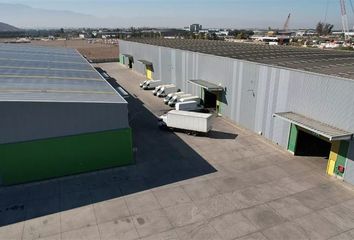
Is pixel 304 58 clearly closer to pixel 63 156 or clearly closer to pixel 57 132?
pixel 57 132

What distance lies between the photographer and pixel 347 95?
778 inches

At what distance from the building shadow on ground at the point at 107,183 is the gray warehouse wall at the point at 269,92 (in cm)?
820

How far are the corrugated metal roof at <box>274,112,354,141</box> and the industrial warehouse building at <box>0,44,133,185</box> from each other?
13271mm

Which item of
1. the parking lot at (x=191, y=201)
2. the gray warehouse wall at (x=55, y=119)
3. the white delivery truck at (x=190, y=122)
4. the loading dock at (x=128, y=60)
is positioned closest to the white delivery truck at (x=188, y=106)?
the white delivery truck at (x=190, y=122)

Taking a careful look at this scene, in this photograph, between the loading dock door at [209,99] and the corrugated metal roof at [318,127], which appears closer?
the corrugated metal roof at [318,127]

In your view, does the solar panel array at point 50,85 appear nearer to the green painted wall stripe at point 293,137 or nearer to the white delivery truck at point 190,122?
the white delivery truck at point 190,122

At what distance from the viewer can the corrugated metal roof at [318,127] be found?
19219mm

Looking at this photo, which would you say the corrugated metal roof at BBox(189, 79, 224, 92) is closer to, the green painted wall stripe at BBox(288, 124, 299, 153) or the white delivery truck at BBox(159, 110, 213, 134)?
the white delivery truck at BBox(159, 110, 213, 134)

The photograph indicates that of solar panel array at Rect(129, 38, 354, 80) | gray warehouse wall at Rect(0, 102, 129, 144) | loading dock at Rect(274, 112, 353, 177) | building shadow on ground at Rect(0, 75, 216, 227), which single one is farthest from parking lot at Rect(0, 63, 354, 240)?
solar panel array at Rect(129, 38, 354, 80)

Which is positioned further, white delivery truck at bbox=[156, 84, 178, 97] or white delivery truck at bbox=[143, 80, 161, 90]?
white delivery truck at bbox=[143, 80, 161, 90]

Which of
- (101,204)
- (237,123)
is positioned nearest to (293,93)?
(237,123)

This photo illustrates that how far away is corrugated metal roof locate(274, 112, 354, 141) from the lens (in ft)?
63.1

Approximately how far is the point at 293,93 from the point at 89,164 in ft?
58.4

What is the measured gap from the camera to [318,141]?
86.5ft
